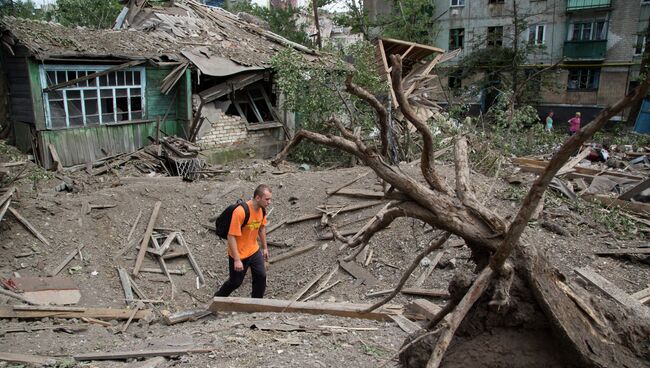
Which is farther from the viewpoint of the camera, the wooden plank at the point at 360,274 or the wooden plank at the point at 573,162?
the wooden plank at the point at 573,162

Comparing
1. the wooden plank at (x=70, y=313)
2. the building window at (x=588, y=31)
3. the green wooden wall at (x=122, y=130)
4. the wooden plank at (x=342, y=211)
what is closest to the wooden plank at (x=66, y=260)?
the wooden plank at (x=70, y=313)

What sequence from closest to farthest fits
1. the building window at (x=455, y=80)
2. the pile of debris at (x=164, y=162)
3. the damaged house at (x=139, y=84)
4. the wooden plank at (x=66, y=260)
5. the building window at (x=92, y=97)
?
1. the wooden plank at (x=66, y=260)
2. the damaged house at (x=139, y=84)
3. the building window at (x=92, y=97)
4. the pile of debris at (x=164, y=162)
5. the building window at (x=455, y=80)

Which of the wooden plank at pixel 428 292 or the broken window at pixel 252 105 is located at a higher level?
the broken window at pixel 252 105

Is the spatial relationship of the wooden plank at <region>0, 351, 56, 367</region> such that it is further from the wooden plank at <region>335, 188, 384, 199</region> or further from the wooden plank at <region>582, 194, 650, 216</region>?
the wooden plank at <region>582, 194, 650, 216</region>

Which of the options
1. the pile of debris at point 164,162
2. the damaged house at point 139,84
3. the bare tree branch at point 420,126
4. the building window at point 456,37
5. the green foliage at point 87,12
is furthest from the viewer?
the building window at point 456,37

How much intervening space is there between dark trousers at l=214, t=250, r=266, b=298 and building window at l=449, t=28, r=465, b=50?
104ft

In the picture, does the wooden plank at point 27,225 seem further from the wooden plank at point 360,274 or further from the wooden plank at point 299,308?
the wooden plank at point 360,274

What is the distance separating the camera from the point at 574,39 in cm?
3216

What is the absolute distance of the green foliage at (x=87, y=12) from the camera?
27.8 meters

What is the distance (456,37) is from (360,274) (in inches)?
1221

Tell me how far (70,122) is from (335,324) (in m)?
12.1

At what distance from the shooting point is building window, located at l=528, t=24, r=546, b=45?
33188mm

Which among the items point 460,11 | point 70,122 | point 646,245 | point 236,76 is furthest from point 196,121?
point 460,11

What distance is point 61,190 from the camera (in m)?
12.8
